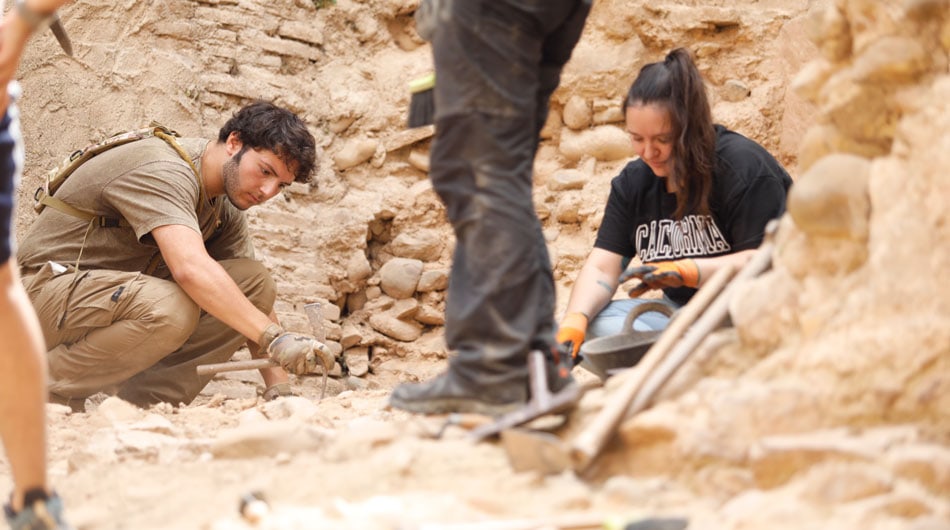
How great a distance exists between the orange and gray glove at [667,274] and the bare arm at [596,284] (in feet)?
0.94

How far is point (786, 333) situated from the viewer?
73.5 inches

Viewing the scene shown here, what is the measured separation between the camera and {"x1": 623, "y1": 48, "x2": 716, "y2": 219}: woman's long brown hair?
322cm

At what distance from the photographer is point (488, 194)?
2008 millimetres

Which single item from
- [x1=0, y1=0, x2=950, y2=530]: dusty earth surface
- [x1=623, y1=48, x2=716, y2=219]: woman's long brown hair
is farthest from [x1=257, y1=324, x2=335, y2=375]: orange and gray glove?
[x1=623, y1=48, x2=716, y2=219]: woman's long brown hair

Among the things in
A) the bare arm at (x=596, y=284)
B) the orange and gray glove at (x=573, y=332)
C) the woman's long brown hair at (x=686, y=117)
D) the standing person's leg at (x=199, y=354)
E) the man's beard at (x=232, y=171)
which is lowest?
the standing person's leg at (x=199, y=354)

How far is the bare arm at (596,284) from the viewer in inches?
134

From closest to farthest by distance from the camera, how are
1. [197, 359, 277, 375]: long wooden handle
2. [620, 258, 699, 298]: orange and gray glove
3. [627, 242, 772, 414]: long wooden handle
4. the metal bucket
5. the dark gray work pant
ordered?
[627, 242, 772, 414]: long wooden handle
the dark gray work pant
the metal bucket
[620, 258, 699, 298]: orange and gray glove
[197, 359, 277, 375]: long wooden handle

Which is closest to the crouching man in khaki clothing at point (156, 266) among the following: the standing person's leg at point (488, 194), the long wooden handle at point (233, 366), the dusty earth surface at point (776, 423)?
the long wooden handle at point (233, 366)

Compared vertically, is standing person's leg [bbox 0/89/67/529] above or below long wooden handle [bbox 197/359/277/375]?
above

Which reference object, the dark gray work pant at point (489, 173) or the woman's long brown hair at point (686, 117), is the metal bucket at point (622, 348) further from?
the dark gray work pant at point (489, 173)

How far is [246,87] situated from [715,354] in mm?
3532

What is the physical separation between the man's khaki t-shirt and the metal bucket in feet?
5.80

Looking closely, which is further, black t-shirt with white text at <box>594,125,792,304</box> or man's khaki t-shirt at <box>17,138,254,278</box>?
man's khaki t-shirt at <box>17,138,254,278</box>

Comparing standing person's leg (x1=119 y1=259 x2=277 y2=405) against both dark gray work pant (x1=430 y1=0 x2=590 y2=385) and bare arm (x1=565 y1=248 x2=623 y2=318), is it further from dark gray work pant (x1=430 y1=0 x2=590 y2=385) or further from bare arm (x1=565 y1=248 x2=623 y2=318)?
dark gray work pant (x1=430 y1=0 x2=590 y2=385)
